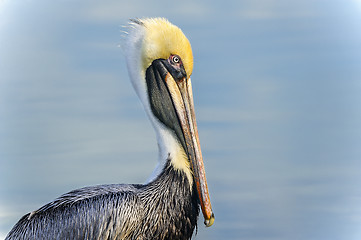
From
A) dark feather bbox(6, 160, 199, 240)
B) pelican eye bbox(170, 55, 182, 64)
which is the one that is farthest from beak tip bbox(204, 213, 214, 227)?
pelican eye bbox(170, 55, 182, 64)

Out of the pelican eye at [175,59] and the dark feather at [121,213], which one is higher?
the pelican eye at [175,59]

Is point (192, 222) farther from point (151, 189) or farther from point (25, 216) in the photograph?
point (25, 216)

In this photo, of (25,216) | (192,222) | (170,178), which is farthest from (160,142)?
(25,216)

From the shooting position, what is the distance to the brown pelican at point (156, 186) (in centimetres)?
707

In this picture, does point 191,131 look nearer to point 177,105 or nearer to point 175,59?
point 177,105

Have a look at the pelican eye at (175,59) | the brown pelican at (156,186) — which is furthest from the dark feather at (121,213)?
the pelican eye at (175,59)

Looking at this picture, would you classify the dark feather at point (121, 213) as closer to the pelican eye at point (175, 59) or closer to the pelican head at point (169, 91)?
the pelican head at point (169, 91)

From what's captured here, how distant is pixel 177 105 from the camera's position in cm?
754

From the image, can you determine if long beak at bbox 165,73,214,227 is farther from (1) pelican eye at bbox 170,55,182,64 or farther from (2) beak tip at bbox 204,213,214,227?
(1) pelican eye at bbox 170,55,182,64

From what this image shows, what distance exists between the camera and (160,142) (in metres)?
7.50

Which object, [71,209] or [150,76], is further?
[150,76]

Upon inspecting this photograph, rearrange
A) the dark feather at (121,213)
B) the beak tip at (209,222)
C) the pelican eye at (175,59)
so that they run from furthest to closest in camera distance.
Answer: the pelican eye at (175,59) → the beak tip at (209,222) → the dark feather at (121,213)

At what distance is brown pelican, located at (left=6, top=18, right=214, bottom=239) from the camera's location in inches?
279

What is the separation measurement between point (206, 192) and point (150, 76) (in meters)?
1.46
